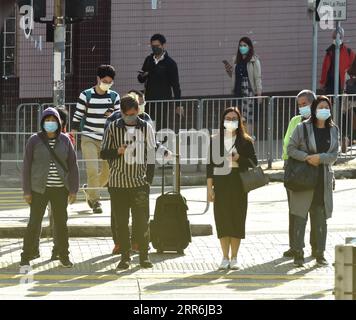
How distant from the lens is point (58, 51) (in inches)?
678

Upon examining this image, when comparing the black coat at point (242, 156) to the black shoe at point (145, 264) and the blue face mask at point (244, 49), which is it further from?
the blue face mask at point (244, 49)

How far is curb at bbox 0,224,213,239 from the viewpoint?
17.2 metres

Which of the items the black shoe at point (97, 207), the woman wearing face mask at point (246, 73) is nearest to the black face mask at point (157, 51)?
the woman wearing face mask at point (246, 73)

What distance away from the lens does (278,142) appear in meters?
23.8

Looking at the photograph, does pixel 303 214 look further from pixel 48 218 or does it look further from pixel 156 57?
pixel 156 57

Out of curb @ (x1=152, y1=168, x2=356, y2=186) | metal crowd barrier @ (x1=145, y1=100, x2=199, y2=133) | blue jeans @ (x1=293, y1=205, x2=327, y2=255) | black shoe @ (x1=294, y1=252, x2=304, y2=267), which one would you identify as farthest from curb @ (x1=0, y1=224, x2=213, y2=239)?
metal crowd barrier @ (x1=145, y1=100, x2=199, y2=133)

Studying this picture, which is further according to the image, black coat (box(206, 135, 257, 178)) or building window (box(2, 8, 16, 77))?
building window (box(2, 8, 16, 77))

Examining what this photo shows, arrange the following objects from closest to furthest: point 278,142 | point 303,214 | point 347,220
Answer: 1. point 303,214
2. point 347,220
3. point 278,142

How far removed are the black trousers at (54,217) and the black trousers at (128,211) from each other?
51 centimetres

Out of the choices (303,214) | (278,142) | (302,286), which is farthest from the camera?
(278,142)

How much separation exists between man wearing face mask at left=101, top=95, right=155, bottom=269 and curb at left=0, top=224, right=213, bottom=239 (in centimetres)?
192

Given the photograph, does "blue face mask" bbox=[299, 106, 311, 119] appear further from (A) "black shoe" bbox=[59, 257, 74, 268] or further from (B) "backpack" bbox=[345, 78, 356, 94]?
(B) "backpack" bbox=[345, 78, 356, 94]
